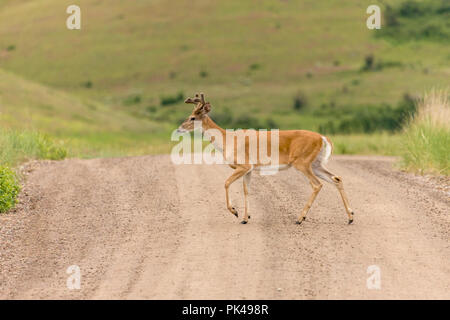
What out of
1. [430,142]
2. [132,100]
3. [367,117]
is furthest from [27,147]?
[132,100]

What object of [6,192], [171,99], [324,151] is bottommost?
[171,99]

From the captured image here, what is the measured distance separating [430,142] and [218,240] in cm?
930

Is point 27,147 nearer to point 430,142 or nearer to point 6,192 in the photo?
point 6,192

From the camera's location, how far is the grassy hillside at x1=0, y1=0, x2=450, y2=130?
63.8m

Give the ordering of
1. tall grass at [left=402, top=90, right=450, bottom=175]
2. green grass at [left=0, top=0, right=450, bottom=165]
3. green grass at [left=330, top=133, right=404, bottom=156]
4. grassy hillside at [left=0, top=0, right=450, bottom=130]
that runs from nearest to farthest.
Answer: tall grass at [left=402, top=90, right=450, bottom=175]
green grass at [left=330, top=133, right=404, bottom=156]
green grass at [left=0, top=0, right=450, bottom=165]
grassy hillside at [left=0, top=0, right=450, bottom=130]

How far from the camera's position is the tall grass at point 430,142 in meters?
18.2

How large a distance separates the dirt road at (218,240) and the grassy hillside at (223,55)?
129ft

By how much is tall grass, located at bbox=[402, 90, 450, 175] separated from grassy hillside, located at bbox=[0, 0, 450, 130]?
34700 mm

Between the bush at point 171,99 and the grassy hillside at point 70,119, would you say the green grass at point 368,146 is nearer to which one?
the grassy hillside at point 70,119

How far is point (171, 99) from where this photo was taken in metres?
64.9

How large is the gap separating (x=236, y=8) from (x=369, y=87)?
24.6 meters

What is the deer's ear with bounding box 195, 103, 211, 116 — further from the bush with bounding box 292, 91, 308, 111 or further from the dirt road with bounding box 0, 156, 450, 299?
the bush with bounding box 292, 91, 308, 111

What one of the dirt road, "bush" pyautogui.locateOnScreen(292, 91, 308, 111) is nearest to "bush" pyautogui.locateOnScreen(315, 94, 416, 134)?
"bush" pyautogui.locateOnScreen(292, 91, 308, 111)

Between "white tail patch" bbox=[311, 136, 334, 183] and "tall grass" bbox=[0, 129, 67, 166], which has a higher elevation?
"white tail patch" bbox=[311, 136, 334, 183]
